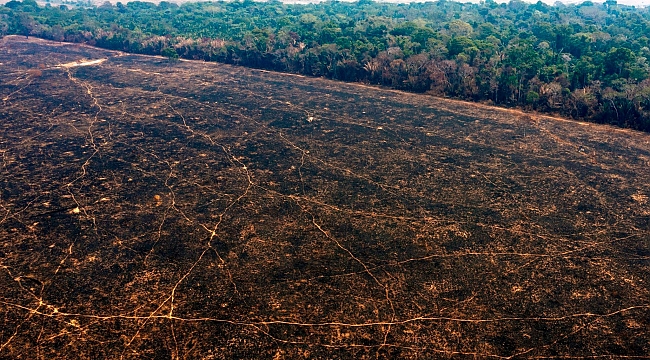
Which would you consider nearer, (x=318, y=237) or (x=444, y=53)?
(x=318, y=237)

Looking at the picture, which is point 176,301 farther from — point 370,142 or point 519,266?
point 370,142

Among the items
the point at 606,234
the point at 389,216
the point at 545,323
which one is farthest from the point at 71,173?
the point at 606,234

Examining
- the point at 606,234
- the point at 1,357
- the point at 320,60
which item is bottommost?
the point at 1,357

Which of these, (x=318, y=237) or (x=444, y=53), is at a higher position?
(x=444, y=53)

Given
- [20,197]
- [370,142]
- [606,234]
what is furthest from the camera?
[370,142]

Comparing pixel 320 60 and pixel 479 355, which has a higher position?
pixel 320 60
